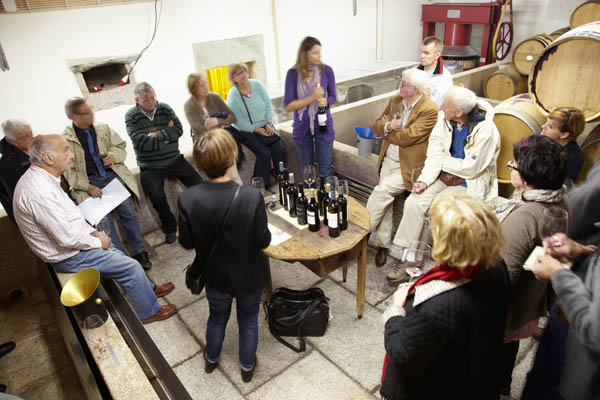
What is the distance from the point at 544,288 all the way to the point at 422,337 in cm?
114

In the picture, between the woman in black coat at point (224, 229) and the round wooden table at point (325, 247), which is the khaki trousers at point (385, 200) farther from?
the woman in black coat at point (224, 229)

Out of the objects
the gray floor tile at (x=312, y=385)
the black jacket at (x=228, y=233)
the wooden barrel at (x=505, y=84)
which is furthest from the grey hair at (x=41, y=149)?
the wooden barrel at (x=505, y=84)

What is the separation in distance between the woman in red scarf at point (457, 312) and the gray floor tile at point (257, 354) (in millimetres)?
1383

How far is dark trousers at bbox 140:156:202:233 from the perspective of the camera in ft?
12.9

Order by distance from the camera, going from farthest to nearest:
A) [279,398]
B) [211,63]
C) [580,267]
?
[211,63] < [279,398] < [580,267]

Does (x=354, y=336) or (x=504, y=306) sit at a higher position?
(x=504, y=306)

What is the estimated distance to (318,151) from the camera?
13.7ft

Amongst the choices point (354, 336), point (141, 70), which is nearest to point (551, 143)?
point (354, 336)

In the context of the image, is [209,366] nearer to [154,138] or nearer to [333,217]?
[333,217]

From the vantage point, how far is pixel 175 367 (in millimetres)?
2744

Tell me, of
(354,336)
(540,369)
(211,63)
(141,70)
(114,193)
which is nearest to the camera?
(540,369)

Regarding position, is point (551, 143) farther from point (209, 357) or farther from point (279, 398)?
point (209, 357)

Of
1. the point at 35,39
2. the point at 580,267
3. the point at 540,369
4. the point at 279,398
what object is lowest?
the point at 279,398

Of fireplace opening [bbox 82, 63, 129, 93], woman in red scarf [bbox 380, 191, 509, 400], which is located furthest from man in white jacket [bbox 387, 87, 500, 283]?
fireplace opening [bbox 82, 63, 129, 93]
